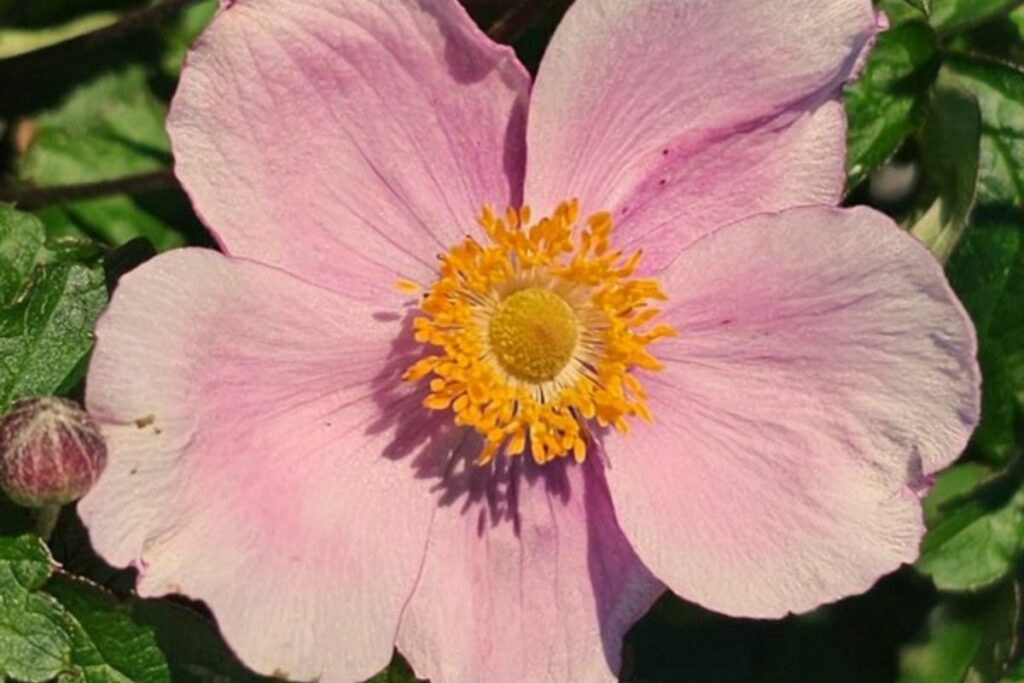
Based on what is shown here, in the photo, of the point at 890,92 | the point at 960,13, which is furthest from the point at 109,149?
the point at 960,13

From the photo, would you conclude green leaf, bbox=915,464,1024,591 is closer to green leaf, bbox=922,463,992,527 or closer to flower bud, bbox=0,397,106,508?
green leaf, bbox=922,463,992,527

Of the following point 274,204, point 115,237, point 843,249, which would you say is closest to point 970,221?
point 843,249

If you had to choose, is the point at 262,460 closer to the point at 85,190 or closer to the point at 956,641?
the point at 85,190

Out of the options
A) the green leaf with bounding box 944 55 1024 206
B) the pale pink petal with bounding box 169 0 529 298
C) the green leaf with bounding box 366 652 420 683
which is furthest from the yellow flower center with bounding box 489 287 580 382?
the green leaf with bounding box 944 55 1024 206

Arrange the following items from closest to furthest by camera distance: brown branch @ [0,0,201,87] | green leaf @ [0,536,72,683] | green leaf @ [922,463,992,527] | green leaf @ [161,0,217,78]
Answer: green leaf @ [0,536,72,683], green leaf @ [922,463,992,527], brown branch @ [0,0,201,87], green leaf @ [161,0,217,78]

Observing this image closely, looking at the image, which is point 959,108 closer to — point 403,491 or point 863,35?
point 863,35

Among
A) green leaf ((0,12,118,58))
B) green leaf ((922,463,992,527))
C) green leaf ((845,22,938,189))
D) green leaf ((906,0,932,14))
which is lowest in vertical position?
green leaf ((922,463,992,527))

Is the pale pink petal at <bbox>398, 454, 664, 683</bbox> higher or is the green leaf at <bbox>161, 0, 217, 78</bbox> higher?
the green leaf at <bbox>161, 0, 217, 78</bbox>
